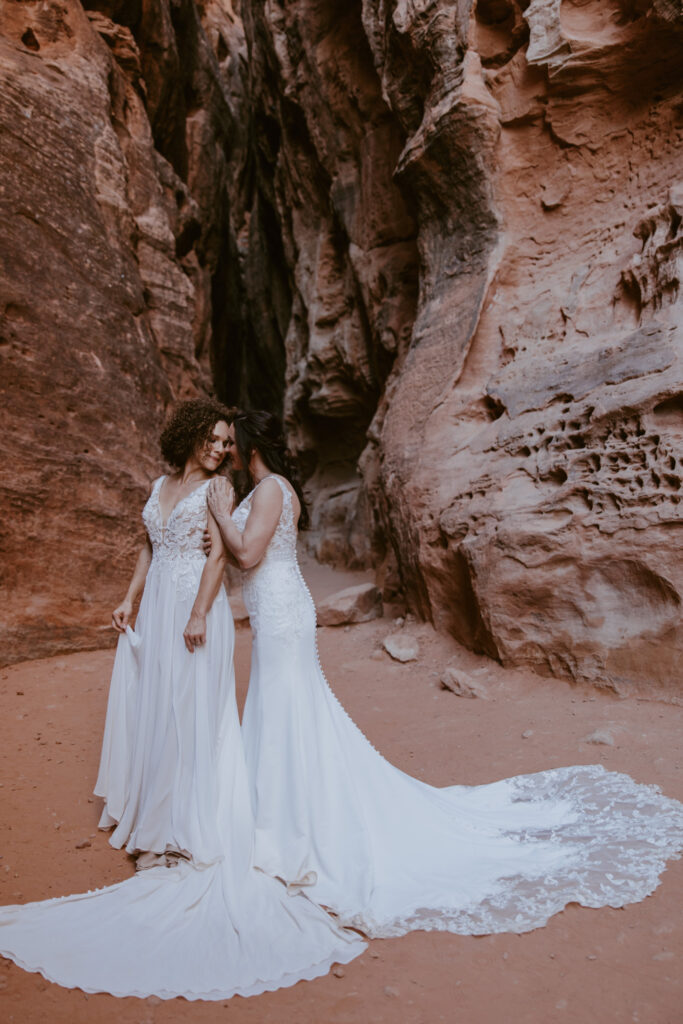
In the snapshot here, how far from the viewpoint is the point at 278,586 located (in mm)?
3309

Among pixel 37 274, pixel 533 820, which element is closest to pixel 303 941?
pixel 533 820

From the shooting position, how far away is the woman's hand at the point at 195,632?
3.17 metres

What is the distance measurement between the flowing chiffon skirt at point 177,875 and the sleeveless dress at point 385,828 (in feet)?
0.43

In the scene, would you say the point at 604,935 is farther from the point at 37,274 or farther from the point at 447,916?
the point at 37,274

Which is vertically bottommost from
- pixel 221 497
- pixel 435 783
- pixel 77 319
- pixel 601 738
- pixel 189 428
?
pixel 435 783

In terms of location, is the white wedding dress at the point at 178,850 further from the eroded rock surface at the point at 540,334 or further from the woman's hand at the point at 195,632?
the eroded rock surface at the point at 540,334

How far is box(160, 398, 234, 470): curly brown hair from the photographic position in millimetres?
3518

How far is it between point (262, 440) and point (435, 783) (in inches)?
91.9

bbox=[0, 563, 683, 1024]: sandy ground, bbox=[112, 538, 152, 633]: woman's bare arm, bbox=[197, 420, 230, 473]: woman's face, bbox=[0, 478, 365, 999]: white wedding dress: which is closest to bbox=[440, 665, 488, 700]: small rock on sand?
bbox=[0, 563, 683, 1024]: sandy ground

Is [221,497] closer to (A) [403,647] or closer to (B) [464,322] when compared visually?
(A) [403,647]

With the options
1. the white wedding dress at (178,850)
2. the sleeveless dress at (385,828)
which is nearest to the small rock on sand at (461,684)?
the sleeveless dress at (385,828)

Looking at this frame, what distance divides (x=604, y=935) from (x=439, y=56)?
→ 27.1 feet

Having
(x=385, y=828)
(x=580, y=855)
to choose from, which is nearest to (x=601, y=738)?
(x=580, y=855)

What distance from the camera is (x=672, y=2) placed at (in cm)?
621
